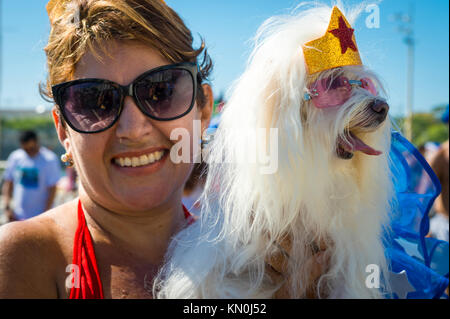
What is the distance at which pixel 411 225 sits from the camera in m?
1.52

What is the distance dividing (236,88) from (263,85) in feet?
0.43

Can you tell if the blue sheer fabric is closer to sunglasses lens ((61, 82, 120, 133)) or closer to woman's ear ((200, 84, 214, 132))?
woman's ear ((200, 84, 214, 132))

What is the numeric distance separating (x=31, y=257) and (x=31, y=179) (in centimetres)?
409

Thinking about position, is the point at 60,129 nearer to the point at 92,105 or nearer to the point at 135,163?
the point at 92,105

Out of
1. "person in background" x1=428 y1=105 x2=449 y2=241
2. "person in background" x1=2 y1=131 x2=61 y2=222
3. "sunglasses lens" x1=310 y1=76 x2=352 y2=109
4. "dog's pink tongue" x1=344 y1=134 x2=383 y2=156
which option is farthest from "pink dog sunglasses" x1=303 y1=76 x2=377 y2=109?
"person in background" x1=2 y1=131 x2=61 y2=222

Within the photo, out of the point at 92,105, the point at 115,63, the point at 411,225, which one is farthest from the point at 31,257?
the point at 411,225

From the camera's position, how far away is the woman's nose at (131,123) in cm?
122

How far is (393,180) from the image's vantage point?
1.58 meters

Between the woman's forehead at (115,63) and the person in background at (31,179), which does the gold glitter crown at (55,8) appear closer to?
the woman's forehead at (115,63)

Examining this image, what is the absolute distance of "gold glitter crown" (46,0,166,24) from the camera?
4.29ft

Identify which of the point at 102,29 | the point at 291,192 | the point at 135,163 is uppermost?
the point at 102,29

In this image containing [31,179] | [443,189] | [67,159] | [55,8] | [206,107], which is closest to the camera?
[55,8]

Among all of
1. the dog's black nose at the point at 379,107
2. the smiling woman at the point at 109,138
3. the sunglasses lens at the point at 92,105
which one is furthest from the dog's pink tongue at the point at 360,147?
the sunglasses lens at the point at 92,105

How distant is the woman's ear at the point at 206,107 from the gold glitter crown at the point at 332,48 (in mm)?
467
